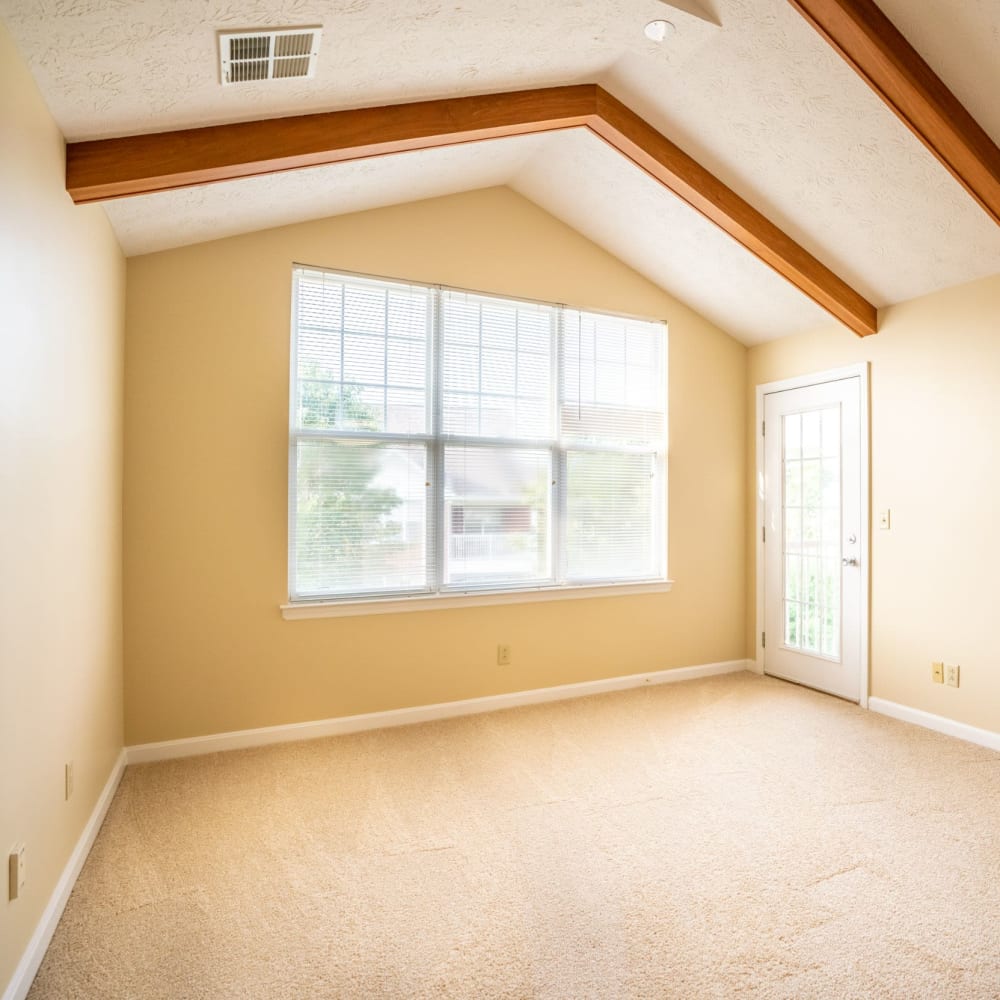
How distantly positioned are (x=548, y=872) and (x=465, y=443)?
222 centimetres

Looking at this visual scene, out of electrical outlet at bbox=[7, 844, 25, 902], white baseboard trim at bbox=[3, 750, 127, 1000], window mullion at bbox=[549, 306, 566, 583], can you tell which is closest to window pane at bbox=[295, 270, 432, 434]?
window mullion at bbox=[549, 306, 566, 583]

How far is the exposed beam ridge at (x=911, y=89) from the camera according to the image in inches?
83.3

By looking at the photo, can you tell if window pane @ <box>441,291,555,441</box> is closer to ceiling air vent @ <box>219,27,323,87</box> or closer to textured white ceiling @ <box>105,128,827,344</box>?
textured white ceiling @ <box>105,128,827,344</box>

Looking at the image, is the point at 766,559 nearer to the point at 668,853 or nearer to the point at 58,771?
the point at 668,853

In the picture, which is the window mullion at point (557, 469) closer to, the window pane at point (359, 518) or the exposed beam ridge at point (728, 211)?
the window pane at point (359, 518)

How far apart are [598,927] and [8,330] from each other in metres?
2.25

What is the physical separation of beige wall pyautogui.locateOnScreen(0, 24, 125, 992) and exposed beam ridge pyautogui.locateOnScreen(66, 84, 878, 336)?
18 cm

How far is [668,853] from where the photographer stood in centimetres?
224

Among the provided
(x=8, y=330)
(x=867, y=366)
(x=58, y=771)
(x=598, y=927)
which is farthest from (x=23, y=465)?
(x=867, y=366)

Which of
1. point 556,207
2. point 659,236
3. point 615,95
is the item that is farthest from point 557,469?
point 615,95

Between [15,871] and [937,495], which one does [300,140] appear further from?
[937,495]

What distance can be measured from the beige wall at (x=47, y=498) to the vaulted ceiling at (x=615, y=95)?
0.25 m

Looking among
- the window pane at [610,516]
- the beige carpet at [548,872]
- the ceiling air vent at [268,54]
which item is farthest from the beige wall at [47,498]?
the window pane at [610,516]

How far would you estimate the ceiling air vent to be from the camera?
1.80 m
